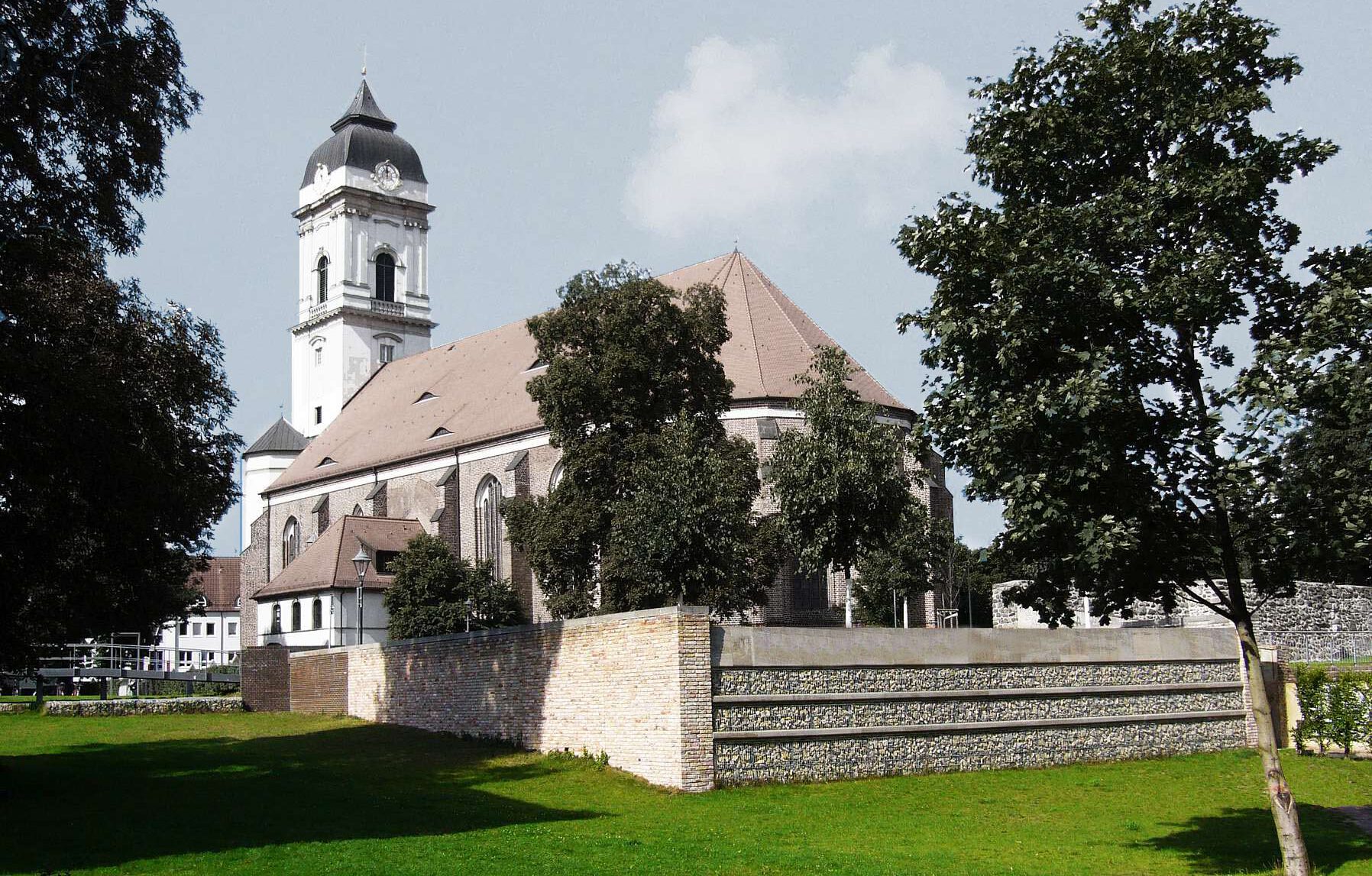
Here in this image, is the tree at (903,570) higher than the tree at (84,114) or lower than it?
lower

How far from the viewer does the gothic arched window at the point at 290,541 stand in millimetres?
67188

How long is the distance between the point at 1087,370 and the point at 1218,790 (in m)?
11.8

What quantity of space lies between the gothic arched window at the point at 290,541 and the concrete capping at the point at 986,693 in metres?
48.3

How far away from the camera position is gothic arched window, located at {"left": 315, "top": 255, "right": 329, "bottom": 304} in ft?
237

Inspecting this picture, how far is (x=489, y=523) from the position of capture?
56312mm

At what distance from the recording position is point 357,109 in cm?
7262

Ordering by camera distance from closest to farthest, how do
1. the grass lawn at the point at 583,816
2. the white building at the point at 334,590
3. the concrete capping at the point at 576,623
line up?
1. the grass lawn at the point at 583,816
2. the concrete capping at the point at 576,623
3. the white building at the point at 334,590

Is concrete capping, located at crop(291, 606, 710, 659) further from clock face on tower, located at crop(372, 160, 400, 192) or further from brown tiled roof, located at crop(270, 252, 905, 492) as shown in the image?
clock face on tower, located at crop(372, 160, 400, 192)

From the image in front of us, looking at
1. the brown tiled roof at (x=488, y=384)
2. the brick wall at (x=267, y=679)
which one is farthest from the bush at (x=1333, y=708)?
the brick wall at (x=267, y=679)

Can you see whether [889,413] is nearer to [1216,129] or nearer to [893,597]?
[893,597]

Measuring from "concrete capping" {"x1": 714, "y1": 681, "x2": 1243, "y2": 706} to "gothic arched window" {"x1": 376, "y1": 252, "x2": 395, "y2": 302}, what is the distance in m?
52.9

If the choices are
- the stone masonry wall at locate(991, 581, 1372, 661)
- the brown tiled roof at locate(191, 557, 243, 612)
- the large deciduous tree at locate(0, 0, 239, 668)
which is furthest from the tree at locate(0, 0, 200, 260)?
the brown tiled roof at locate(191, 557, 243, 612)

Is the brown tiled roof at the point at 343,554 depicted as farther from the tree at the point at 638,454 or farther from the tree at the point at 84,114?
the tree at the point at 84,114

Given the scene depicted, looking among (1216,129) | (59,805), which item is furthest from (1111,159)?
(59,805)
